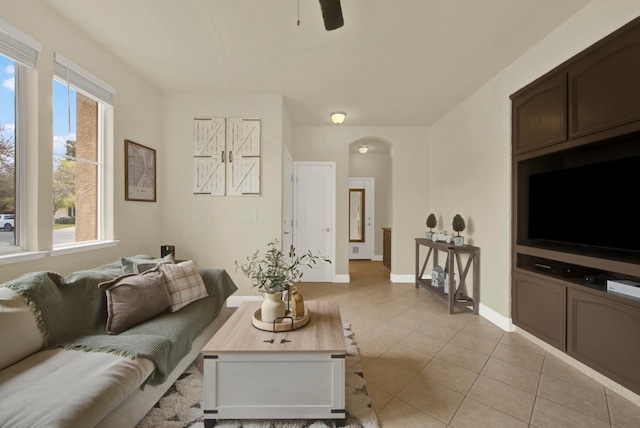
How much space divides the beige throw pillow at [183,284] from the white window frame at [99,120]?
805 millimetres

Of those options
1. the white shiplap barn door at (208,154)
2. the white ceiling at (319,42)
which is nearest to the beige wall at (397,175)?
the white ceiling at (319,42)

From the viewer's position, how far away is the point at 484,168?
304cm

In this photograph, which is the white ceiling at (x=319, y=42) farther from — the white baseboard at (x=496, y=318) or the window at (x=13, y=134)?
the white baseboard at (x=496, y=318)

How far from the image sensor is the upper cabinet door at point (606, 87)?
160 centimetres

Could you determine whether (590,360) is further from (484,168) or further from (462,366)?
(484,168)

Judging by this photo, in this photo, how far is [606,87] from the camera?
5.71 feet

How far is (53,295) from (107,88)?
1.98 metres

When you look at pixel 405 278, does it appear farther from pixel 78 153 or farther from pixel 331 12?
pixel 78 153

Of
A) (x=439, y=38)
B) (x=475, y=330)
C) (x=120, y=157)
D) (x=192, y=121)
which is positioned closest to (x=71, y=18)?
(x=120, y=157)

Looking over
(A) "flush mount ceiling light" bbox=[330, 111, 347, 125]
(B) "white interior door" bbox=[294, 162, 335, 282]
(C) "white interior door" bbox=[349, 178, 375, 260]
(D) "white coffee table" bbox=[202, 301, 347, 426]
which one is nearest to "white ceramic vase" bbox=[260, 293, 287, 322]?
(D) "white coffee table" bbox=[202, 301, 347, 426]

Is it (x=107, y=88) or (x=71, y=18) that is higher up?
(x=71, y=18)

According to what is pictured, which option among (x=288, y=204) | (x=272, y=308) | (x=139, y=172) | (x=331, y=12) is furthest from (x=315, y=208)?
(x=331, y=12)

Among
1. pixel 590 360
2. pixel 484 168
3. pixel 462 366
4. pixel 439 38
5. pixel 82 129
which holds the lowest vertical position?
pixel 462 366

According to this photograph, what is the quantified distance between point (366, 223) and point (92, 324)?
19.4 feet
